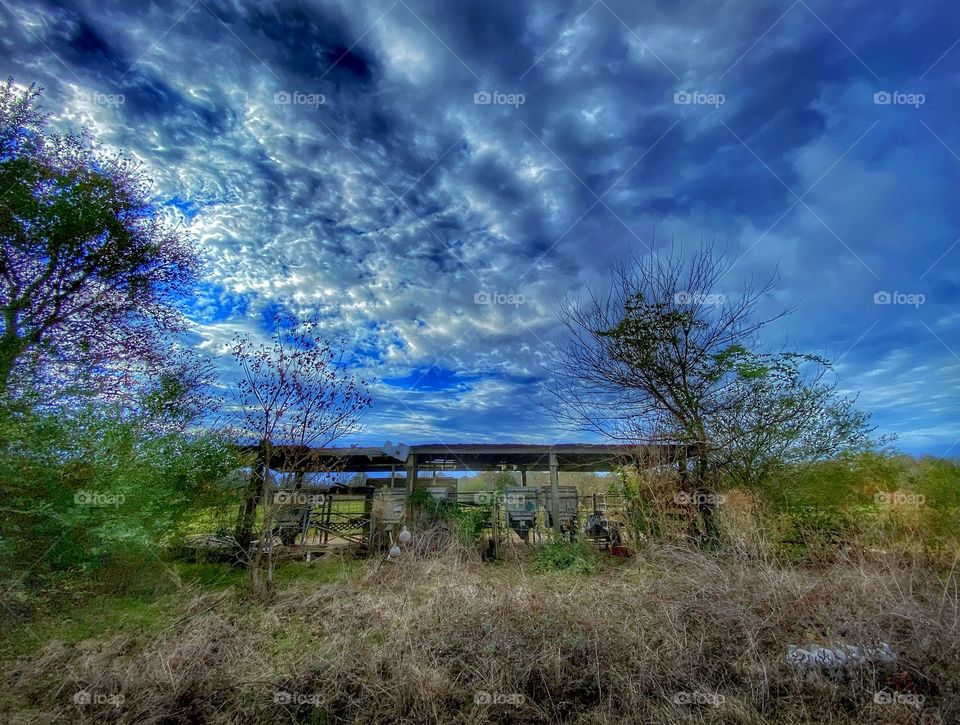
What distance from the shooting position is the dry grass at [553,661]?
159 inches

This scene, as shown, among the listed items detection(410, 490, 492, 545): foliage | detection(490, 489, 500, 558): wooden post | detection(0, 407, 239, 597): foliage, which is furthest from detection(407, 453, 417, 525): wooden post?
detection(0, 407, 239, 597): foliage

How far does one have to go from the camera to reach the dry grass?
13.2 feet

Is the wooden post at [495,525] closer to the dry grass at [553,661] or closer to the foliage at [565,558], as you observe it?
the foliage at [565,558]

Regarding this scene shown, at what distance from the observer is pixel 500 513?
1195 cm

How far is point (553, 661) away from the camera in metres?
4.52

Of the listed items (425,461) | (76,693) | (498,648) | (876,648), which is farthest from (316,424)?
(876,648)

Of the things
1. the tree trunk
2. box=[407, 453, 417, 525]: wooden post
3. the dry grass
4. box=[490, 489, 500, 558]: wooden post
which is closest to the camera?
the dry grass

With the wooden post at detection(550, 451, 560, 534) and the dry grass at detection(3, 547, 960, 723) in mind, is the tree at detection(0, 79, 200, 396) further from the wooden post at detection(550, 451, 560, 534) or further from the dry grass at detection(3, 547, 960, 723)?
the wooden post at detection(550, 451, 560, 534)

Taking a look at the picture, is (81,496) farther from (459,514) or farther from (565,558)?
(565,558)

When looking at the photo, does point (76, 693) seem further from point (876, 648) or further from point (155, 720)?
point (876, 648)

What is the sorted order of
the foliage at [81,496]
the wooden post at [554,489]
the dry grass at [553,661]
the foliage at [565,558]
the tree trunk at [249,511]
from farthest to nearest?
the wooden post at [554,489] → the tree trunk at [249,511] → the foliage at [565,558] → the foliage at [81,496] → the dry grass at [553,661]

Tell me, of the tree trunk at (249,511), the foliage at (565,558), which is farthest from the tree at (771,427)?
the tree trunk at (249,511)

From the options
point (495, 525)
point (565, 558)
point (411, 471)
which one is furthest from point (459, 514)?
point (565, 558)

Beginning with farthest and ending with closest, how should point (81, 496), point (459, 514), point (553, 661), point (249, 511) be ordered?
point (459, 514), point (249, 511), point (81, 496), point (553, 661)
